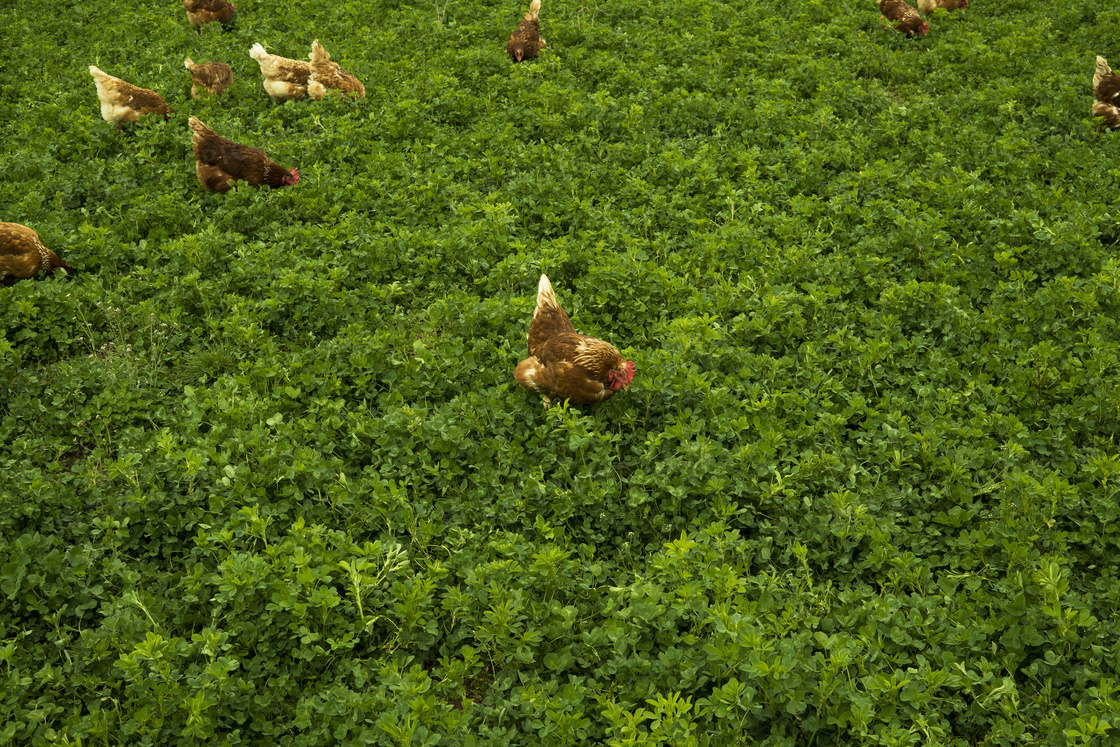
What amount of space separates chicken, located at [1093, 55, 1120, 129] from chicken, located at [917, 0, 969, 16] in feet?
12.6

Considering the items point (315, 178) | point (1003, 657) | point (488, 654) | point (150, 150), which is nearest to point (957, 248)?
point (1003, 657)

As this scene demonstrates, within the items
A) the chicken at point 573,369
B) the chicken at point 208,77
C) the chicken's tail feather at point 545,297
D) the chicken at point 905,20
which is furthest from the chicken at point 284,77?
Result: the chicken at point 905,20

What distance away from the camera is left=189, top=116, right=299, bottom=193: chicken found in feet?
28.1

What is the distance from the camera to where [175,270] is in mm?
7520

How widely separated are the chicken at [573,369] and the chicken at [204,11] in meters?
10.5

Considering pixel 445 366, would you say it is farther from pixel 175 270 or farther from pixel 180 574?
pixel 175 270

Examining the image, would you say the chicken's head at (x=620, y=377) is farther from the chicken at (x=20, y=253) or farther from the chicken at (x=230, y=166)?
the chicken at (x=20, y=253)

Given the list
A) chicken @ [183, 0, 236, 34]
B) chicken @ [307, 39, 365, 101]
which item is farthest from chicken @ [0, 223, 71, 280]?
chicken @ [183, 0, 236, 34]

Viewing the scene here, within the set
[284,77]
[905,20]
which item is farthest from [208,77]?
[905,20]

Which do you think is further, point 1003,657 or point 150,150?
point 150,150

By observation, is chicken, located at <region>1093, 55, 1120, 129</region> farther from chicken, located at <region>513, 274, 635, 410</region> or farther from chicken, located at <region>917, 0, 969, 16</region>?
chicken, located at <region>513, 274, 635, 410</region>

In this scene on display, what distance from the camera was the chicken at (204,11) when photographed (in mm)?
12812

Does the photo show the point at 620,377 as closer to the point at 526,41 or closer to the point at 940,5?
the point at 526,41

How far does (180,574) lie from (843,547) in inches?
169
